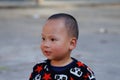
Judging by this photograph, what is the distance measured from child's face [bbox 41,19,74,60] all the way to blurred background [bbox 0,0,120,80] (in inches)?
105

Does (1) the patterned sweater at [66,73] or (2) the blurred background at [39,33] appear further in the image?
(2) the blurred background at [39,33]

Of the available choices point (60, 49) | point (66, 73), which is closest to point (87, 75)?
point (66, 73)

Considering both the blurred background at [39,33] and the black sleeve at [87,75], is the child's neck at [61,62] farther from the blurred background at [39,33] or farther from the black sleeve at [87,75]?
the blurred background at [39,33]

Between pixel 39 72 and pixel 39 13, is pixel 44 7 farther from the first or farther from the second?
pixel 39 72

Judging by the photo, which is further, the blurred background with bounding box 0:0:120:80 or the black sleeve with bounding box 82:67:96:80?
the blurred background with bounding box 0:0:120:80

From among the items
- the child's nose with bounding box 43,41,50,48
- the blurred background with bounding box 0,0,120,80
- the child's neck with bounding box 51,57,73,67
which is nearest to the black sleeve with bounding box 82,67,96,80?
the child's neck with bounding box 51,57,73,67

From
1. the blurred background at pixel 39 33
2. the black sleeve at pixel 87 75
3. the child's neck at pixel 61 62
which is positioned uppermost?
the child's neck at pixel 61 62

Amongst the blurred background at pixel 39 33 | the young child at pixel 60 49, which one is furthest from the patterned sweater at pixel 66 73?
the blurred background at pixel 39 33

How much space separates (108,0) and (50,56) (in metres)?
11.8

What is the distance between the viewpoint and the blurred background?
19.5 feet

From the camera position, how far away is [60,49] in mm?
2758

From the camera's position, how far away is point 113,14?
39.6ft

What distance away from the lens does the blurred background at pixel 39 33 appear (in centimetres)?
593

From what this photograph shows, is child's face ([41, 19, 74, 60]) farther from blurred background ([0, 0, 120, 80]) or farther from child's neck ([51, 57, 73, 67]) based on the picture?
blurred background ([0, 0, 120, 80])
